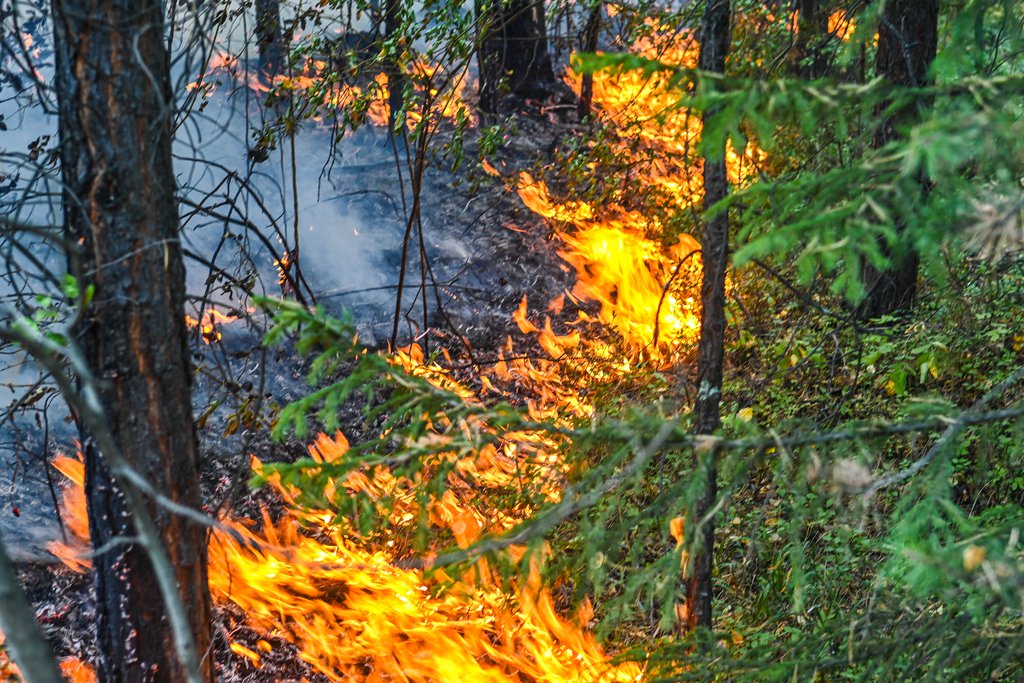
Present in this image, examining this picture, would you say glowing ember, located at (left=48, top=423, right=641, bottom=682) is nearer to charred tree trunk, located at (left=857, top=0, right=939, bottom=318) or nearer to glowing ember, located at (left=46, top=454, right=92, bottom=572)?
glowing ember, located at (left=46, top=454, right=92, bottom=572)

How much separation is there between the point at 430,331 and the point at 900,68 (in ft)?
19.3

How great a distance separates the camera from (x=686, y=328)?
9281 mm

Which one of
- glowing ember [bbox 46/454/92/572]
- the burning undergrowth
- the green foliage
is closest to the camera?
the green foliage

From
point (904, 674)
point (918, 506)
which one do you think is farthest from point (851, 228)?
point (904, 674)

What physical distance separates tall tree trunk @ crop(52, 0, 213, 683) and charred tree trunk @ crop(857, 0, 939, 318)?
222 inches

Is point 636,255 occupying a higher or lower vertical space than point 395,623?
higher

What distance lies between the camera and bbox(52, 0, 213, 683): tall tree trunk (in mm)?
3701

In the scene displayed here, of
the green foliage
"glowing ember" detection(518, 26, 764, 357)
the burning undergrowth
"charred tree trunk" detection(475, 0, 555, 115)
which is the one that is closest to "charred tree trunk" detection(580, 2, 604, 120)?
"charred tree trunk" detection(475, 0, 555, 115)

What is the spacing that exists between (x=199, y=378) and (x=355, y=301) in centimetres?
236

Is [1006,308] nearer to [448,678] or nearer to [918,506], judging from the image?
[918,506]

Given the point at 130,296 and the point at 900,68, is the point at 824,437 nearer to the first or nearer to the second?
the point at 130,296

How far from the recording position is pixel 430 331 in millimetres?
10195

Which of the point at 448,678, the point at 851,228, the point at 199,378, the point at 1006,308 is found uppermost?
the point at 851,228

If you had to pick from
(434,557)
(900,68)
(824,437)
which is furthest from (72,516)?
(900,68)
